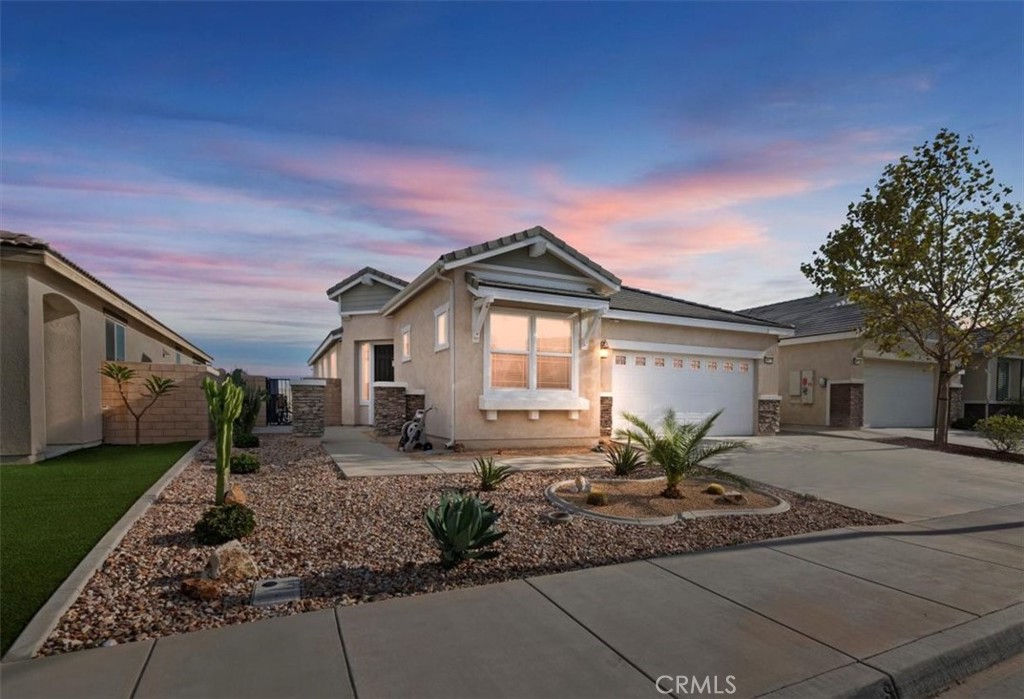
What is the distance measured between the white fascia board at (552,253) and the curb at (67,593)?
22.9ft

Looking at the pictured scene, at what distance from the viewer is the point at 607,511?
6457mm

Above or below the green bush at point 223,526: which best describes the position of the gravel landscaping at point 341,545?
below

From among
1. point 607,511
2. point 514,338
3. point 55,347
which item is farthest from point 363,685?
point 55,347

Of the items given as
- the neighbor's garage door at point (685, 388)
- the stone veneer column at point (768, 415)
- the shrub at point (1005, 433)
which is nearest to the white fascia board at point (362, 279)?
the neighbor's garage door at point (685, 388)

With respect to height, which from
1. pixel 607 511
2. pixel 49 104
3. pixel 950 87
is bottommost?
pixel 607 511

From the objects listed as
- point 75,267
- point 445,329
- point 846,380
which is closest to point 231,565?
A: point 445,329

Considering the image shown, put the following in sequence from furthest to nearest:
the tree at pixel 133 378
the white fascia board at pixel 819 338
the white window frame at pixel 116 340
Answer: the white fascia board at pixel 819 338 → the white window frame at pixel 116 340 → the tree at pixel 133 378

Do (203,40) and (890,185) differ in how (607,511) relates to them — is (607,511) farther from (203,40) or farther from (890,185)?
(890,185)

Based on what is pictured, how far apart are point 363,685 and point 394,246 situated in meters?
13.8

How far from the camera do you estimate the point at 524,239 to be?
38.5 ft

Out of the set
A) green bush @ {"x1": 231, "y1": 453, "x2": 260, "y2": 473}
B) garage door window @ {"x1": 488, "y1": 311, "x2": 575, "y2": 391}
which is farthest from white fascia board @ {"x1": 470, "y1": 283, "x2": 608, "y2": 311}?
green bush @ {"x1": 231, "y1": 453, "x2": 260, "y2": 473}

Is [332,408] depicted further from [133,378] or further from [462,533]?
[462,533]

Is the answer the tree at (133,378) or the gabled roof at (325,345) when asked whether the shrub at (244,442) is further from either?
the gabled roof at (325,345)

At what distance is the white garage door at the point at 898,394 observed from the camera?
1853 centimetres
